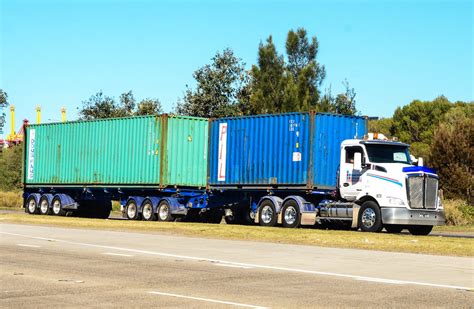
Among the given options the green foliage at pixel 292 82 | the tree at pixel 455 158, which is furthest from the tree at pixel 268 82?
the tree at pixel 455 158

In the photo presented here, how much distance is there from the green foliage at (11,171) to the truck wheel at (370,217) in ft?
176

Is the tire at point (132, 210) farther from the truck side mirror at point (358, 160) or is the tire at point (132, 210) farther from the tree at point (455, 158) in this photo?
the tree at point (455, 158)

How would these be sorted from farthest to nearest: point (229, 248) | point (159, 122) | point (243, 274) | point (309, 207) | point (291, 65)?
1. point (291, 65)
2. point (159, 122)
3. point (309, 207)
4. point (229, 248)
5. point (243, 274)

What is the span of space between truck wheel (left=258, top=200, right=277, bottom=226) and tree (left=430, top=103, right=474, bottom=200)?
54.5 ft

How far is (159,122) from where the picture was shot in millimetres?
35406

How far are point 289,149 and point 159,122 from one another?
743cm

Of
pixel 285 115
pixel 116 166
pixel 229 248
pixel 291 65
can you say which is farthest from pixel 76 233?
pixel 291 65

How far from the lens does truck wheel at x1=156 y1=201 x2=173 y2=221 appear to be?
3416cm

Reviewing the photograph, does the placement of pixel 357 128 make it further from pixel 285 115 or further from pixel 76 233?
pixel 76 233

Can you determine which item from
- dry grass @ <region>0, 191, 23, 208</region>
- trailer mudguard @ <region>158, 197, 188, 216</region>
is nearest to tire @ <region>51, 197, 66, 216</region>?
trailer mudguard @ <region>158, 197, 188, 216</region>

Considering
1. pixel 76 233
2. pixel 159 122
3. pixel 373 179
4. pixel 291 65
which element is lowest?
pixel 76 233

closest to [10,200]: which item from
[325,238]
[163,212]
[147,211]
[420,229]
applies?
[147,211]

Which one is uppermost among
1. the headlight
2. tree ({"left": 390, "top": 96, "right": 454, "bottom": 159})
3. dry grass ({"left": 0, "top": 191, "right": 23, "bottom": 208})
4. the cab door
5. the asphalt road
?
tree ({"left": 390, "top": 96, "right": 454, "bottom": 159})

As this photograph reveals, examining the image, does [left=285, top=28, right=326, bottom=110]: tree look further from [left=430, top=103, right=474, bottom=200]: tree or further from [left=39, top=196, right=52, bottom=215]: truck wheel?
[left=39, top=196, right=52, bottom=215]: truck wheel
